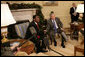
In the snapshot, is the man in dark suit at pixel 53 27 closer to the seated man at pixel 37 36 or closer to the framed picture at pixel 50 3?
the seated man at pixel 37 36

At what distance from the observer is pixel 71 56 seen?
466cm

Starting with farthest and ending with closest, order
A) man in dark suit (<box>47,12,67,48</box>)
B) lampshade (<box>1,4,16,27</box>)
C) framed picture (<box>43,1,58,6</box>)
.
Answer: framed picture (<box>43,1,58,6</box>), man in dark suit (<box>47,12,67,48</box>), lampshade (<box>1,4,16,27</box>)

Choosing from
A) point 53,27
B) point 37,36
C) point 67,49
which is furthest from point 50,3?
point 37,36

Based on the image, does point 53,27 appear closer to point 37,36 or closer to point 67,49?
point 67,49

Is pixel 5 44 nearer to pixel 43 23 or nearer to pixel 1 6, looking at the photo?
pixel 1 6

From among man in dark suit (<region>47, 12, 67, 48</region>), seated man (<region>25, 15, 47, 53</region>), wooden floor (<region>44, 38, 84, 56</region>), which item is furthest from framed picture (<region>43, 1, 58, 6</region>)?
seated man (<region>25, 15, 47, 53</region>)

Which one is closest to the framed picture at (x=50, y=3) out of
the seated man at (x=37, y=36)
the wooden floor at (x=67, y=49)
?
the wooden floor at (x=67, y=49)

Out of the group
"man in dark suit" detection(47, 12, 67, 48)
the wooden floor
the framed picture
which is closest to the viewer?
the wooden floor

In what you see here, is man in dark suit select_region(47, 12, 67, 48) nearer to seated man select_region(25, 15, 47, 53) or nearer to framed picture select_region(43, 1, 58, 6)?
seated man select_region(25, 15, 47, 53)

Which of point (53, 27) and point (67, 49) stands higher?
point (53, 27)

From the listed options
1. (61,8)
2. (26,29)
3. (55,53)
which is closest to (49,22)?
(26,29)

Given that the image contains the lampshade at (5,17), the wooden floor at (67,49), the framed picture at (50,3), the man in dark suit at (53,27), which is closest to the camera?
the lampshade at (5,17)

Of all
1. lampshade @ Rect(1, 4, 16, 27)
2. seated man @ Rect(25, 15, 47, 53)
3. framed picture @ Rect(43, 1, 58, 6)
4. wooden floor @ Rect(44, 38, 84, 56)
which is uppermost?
lampshade @ Rect(1, 4, 16, 27)

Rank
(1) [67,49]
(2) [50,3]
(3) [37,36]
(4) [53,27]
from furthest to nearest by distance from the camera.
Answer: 1. (2) [50,3]
2. (4) [53,27]
3. (1) [67,49]
4. (3) [37,36]
